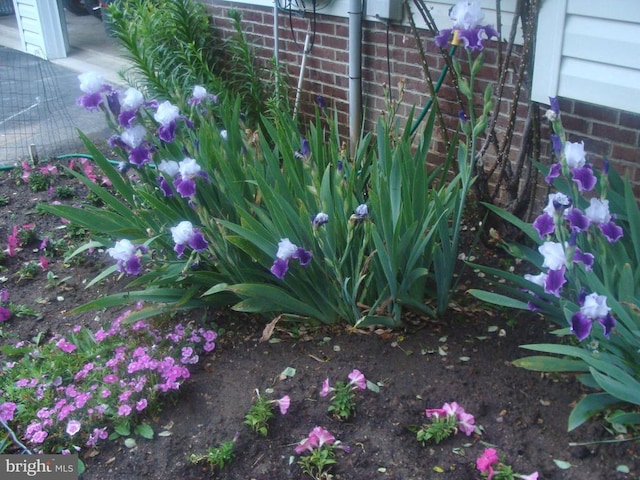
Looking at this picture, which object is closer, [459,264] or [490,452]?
[490,452]

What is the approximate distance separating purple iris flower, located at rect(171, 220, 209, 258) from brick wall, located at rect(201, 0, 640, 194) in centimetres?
117

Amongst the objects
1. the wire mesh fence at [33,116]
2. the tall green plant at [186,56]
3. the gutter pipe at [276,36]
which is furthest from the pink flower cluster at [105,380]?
the wire mesh fence at [33,116]

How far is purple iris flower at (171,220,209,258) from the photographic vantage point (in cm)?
230

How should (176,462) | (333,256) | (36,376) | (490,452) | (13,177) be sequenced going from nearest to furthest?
1. (490,452)
2. (176,462)
3. (333,256)
4. (36,376)
5. (13,177)

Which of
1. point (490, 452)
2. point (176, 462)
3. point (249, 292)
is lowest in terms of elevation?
point (176, 462)

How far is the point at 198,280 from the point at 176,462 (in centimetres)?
72

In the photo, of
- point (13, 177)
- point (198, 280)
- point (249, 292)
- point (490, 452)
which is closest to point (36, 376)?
point (198, 280)

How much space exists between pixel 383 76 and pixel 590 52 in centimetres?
152

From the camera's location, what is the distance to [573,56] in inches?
102

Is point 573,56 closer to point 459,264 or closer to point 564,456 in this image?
point 459,264

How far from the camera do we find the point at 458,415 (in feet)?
7.02

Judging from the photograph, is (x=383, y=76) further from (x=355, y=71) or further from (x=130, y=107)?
(x=130, y=107)

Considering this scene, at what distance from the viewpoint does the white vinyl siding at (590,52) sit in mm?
2406

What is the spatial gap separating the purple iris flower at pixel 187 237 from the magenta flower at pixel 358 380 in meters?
0.66
